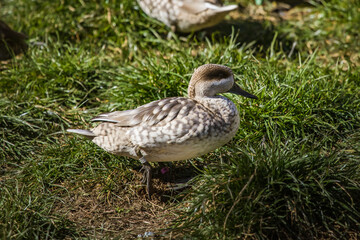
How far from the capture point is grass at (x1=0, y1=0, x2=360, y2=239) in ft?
11.3

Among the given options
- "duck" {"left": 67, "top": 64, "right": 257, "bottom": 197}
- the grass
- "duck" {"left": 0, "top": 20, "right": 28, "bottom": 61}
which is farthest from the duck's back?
"duck" {"left": 0, "top": 20, "right": 28, "bottom": 61}

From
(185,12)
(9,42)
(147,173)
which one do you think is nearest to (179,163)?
(147,173)

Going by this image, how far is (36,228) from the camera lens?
3.50m

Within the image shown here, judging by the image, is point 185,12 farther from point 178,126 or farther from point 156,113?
point 178,126

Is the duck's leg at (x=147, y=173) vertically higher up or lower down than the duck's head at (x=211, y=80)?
lower down

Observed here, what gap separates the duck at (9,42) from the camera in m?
5.81

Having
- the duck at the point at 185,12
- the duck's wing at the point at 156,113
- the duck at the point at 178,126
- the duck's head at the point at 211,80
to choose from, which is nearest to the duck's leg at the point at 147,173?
the duck at the point at 178,126

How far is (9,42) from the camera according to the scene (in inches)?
230

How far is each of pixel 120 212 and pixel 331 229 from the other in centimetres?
167

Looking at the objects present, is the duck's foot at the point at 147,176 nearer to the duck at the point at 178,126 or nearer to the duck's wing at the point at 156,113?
the duck at the point at 178,126

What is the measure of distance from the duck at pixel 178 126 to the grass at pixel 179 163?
23 cm

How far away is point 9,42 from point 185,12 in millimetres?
2222

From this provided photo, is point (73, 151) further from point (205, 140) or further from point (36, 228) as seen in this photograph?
point (205, 140)

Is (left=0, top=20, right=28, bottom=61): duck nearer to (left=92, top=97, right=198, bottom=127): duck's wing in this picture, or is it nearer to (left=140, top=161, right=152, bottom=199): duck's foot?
(left=92, top=97, right=198, bottom=127): duck's wing
